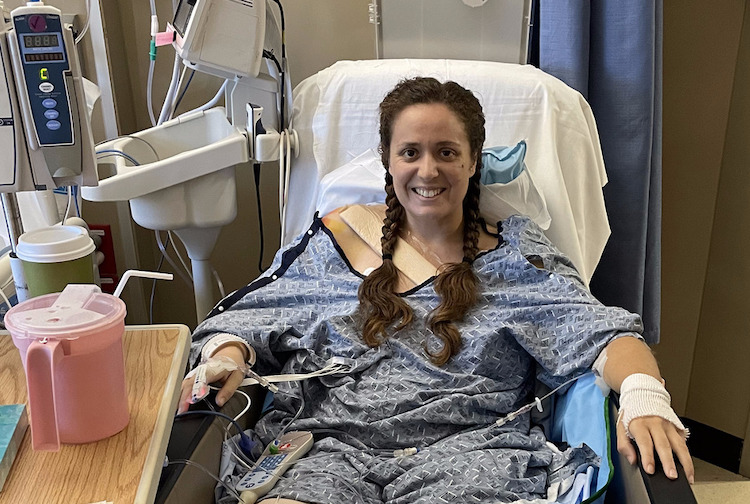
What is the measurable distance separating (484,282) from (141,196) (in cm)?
86

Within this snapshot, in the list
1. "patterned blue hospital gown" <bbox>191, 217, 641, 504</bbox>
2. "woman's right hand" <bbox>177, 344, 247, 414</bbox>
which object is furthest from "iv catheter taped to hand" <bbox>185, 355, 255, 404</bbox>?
"patterned blue hospital gown" <bbox>191, 217, 641, 504</bbox>

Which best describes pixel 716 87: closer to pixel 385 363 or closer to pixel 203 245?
pixel 385 363

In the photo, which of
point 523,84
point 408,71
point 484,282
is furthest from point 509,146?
point 484,282

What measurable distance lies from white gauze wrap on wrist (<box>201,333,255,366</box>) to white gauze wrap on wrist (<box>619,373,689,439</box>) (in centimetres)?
71

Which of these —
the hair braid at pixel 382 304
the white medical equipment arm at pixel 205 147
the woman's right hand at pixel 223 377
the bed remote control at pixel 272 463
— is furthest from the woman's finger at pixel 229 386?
the white medical equipment arm at pixel 205 147

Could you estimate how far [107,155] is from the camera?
1861 millimetres

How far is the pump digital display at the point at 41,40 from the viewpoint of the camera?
3.64 ft

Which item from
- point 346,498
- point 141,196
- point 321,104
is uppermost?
point 321,104

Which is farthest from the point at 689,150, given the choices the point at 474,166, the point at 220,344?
the point at 220,344

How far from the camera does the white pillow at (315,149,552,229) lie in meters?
1.73

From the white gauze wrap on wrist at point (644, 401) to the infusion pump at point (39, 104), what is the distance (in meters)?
0.96

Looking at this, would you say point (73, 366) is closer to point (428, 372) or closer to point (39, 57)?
point (39, 57)

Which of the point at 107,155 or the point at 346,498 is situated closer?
the point at 346,498

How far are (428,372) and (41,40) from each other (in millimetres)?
911
